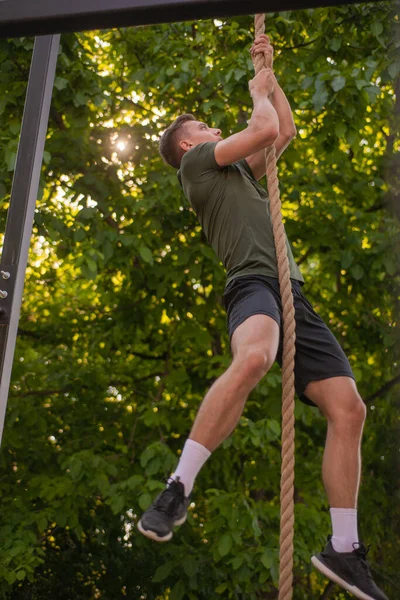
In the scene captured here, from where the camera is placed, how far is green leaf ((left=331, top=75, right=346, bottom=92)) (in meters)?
3.65

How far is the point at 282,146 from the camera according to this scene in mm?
2322

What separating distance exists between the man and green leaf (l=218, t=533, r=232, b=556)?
2.23 metres

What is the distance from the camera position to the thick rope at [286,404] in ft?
5.48

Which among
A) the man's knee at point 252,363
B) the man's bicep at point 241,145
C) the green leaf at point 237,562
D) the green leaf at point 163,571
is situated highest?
the man's bicep at point 241,145

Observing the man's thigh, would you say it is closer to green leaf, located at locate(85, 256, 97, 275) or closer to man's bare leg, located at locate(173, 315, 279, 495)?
man's bare leg, located at locate(173, 315, 279, 495)

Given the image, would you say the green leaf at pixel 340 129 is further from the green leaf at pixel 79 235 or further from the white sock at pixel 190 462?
the white sock at pixel 190 462

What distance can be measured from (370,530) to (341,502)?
3.75 meters

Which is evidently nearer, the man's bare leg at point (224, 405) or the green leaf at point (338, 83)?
the man's bare leg at point (224, 405)

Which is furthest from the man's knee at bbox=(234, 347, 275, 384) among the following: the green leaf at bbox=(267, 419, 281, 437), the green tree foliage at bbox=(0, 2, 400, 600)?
the green leaf at bbox=(267, 419, 281, 437)

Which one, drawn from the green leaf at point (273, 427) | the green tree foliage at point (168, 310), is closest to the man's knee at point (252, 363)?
the green tree foliage at point (168, 310)

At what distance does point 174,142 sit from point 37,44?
0.51 metres

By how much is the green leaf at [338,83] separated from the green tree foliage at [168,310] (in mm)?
23

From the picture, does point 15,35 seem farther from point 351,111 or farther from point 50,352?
point 50,352

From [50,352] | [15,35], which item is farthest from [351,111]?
[50,352]
